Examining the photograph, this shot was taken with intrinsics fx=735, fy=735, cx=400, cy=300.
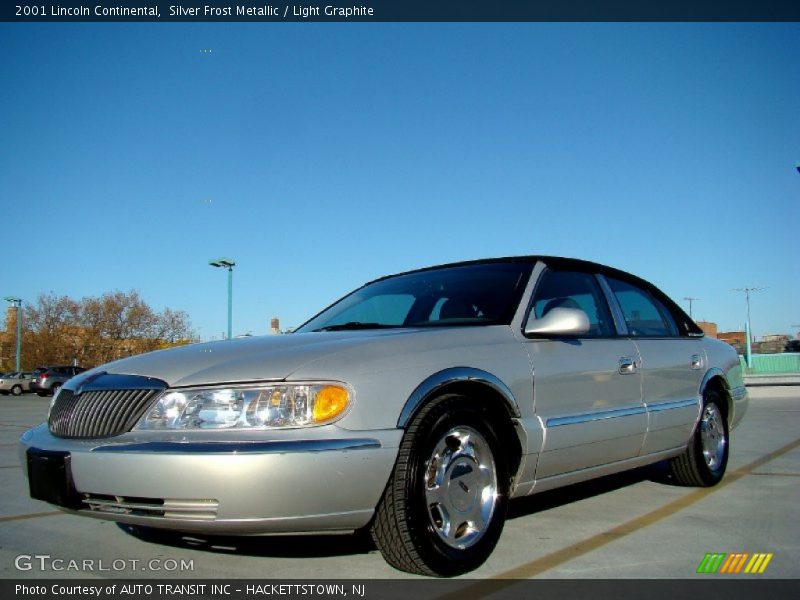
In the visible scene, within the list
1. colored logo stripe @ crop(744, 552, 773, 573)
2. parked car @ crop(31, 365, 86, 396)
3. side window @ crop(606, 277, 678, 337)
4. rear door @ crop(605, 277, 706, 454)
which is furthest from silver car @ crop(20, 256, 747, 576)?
parked car @ crop(31, 365, 86, 396)

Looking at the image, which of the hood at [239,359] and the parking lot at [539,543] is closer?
the hood at [239,359]

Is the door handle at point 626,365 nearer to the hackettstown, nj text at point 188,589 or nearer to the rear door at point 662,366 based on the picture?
the rear door at point 662,366

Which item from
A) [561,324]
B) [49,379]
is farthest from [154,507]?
[49,379]

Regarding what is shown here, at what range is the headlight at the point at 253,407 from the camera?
2.92m

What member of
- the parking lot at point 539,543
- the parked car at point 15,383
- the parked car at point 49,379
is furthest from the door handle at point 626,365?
the parked car at point 15,383

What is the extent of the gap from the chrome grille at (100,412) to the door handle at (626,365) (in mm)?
2735

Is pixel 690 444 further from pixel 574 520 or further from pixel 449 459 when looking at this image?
pixel 449 459

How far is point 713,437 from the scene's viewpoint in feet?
18.2

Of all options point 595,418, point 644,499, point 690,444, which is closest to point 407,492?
point 595,418

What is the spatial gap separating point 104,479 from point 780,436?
8162 millimetres

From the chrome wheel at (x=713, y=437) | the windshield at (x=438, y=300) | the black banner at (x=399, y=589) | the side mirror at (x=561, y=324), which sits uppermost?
the windshield at (x=438, y=300)

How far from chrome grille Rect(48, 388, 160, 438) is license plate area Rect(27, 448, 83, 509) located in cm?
12

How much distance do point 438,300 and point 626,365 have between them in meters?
1.22

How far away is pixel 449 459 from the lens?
131 inches
